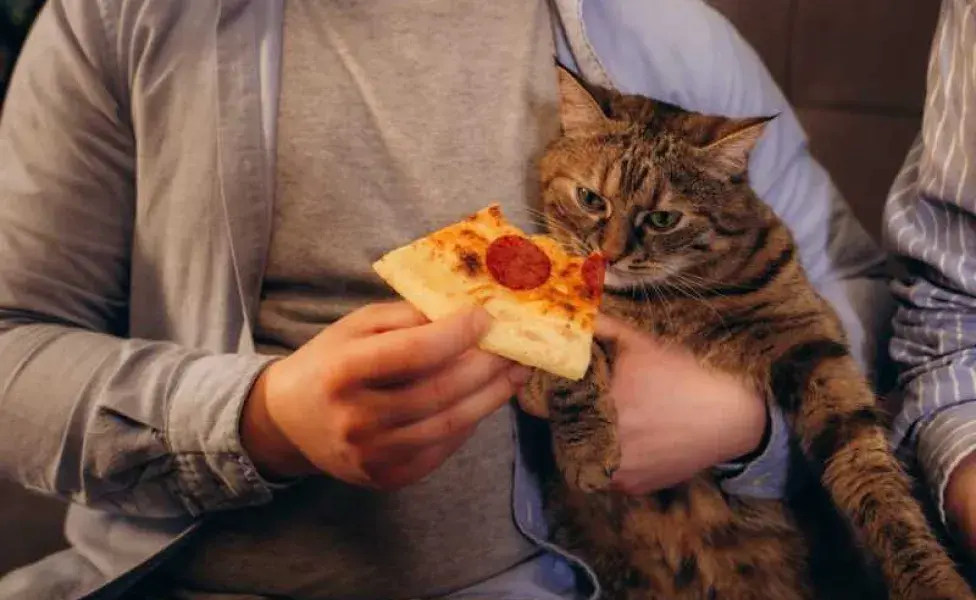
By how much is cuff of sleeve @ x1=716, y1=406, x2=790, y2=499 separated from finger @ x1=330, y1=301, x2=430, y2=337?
39cm

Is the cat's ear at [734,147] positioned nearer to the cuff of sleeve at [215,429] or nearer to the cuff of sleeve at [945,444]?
the cuff of sleeve at [945,444]

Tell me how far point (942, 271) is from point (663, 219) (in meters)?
0.27

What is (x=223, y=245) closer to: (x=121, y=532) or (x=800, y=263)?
(x=121, y=532)

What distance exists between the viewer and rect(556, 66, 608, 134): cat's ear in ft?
2.92

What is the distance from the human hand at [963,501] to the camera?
2.80 ft

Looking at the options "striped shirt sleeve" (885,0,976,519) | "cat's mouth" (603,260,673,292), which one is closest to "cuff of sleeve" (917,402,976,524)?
"striped shirt sleeve" (885,0,976,519)

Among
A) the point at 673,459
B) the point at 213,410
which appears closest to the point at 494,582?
the point at 673,459

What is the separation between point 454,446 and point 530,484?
0.22m

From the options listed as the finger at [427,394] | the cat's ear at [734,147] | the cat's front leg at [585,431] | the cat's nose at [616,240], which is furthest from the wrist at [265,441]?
the cat's ear at [734,147]

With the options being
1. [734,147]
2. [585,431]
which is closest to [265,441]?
[585,431]

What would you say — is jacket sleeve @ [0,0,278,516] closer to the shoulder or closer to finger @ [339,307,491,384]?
finger @ [339,307,491,384]

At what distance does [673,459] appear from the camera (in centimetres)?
90

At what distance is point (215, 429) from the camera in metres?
0.77

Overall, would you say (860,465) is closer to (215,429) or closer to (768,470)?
(768,470)
